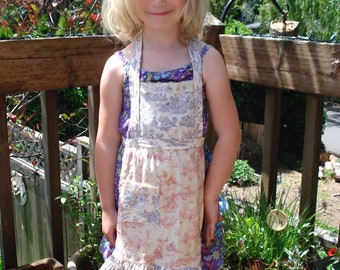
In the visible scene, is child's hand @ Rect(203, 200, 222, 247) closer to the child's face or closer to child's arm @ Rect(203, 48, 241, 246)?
child's arm @ Rect(203, 48, 241, 246)

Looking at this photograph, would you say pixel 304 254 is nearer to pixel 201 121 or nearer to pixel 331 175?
pixel 201 121

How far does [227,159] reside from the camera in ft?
5.58

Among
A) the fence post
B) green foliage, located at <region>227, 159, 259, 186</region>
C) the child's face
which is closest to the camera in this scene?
the child's face

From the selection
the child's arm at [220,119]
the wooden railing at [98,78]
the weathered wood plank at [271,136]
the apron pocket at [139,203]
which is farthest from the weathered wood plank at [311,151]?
the apron pocket at [139,203]

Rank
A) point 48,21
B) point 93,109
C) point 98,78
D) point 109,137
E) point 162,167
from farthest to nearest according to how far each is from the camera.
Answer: point 48,21 → point 93,109 → point 98,78 → point 109,137 → point 162,167

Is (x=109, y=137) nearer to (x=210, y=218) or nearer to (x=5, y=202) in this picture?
(x=210, y=218)

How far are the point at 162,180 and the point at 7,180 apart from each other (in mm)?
689

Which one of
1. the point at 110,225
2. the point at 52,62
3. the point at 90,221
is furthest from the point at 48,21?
the point at 110,225

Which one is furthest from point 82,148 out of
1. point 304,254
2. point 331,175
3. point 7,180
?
point 331,175

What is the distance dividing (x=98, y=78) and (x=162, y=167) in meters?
0.63

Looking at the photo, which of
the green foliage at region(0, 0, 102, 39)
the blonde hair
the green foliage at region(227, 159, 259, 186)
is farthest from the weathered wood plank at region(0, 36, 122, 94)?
the green foliage at region(227, 159, 259, 186)

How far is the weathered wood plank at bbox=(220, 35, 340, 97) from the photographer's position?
1953mm

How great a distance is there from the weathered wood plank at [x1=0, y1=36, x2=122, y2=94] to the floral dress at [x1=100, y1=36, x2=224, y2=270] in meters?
0.35

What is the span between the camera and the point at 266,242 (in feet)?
7.05
